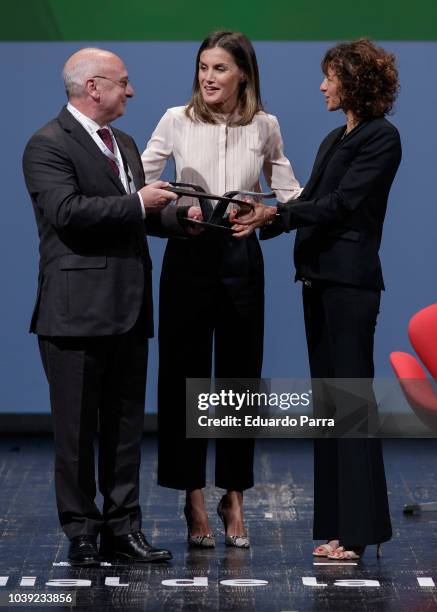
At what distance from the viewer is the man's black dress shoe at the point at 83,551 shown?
4.01 meters

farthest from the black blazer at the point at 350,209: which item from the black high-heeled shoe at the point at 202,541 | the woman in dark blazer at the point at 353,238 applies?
the black high-heeled shoe at the point at 202,541

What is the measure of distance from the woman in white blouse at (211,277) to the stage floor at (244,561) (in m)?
→ 0.24

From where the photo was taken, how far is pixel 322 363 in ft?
13.9

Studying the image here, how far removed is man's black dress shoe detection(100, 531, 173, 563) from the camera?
4102mm

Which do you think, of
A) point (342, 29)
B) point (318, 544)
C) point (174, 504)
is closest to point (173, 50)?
point (342, 29)

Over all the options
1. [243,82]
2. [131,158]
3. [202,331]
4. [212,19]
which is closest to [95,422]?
[202,331]

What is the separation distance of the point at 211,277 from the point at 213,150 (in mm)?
440

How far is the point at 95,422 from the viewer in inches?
163

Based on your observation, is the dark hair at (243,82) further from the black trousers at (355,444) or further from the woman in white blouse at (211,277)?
the black trousers at (355,444)

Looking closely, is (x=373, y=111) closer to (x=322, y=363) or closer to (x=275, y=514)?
(x=322, y=363)

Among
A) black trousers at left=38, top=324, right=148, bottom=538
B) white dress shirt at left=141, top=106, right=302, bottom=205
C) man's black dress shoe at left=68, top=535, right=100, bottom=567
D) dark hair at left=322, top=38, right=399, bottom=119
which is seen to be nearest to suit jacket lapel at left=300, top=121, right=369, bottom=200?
dark hair at left=322, top=38, right=399, bottom=119

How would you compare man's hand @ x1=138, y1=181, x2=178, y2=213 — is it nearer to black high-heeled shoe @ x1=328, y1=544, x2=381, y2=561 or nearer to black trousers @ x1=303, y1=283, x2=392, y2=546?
black trousers @ x1=303, y1=283, x2=392, y2=546

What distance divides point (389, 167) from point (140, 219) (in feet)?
2.77

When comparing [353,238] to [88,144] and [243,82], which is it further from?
[88,144]
